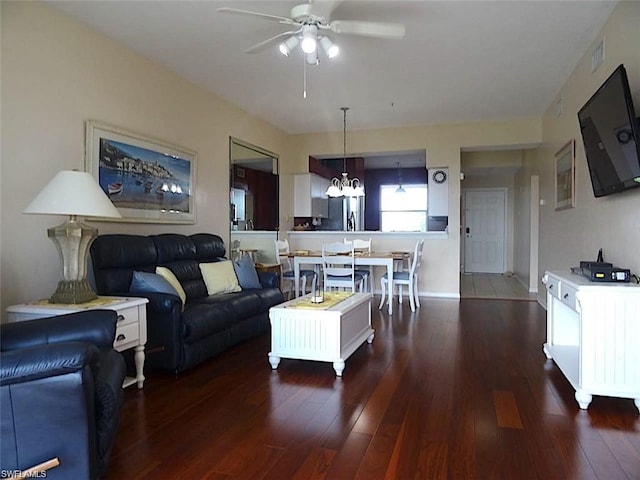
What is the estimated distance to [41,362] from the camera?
1.50 metres

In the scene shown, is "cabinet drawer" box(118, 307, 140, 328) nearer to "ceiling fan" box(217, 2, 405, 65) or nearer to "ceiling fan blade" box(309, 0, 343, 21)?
"ceiling fan" box(217, 2, 405, 65)

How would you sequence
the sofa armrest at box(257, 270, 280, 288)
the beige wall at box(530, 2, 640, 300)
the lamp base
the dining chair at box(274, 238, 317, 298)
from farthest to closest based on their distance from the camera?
the dining chair at box(274, 238, 317, 298)
the sofa armrest at box(257, 270, 280, 288)
the beige wall at box(530, 2, 640, 300)
the lamp base

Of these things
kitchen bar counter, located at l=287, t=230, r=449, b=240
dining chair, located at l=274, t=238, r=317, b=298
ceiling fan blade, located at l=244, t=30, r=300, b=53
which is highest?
ceiling fan blade, located at l=244, t=30, r=300, b=53

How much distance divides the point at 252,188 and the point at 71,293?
12.1ft

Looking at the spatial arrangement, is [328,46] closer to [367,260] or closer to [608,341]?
[608,341]

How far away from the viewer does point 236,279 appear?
14.1 feet

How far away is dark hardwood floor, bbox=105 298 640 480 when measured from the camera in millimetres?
1876

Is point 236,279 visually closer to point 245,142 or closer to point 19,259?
point 19,259

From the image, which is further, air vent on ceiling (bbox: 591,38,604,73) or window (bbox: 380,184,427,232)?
window (bbox: 380,184,427,232)

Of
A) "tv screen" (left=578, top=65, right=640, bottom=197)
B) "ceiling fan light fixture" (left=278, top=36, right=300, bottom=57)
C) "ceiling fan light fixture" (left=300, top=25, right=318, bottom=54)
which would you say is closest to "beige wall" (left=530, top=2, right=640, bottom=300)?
"tv screen" (left=578, top=65, right=640, bottom=197)

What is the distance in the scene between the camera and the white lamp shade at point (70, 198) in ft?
8.14

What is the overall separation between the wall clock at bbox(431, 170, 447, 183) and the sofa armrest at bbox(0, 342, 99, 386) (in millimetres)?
5998

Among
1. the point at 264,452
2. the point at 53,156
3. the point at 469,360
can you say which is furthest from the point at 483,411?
the point at 53,156

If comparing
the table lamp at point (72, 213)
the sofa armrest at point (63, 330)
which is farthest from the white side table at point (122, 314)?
the sofa armrest at point (63, 330)
